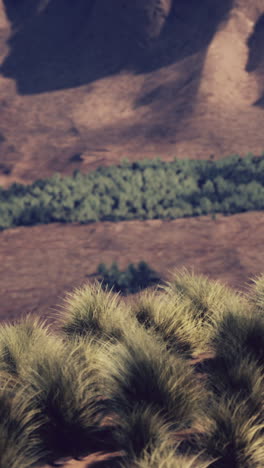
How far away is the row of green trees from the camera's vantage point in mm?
19734

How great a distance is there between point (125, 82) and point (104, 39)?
6778mm

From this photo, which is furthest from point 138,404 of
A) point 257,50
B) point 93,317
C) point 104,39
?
point 104,39

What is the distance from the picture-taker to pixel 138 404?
451cm

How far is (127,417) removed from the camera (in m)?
4.32

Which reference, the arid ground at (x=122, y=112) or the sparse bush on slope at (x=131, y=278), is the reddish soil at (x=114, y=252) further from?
the sparse bush on slope at (x=131, y=278)

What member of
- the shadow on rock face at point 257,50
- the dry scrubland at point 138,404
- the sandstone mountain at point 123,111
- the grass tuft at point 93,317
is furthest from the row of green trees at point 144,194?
the shadow on rock face at point 257,50

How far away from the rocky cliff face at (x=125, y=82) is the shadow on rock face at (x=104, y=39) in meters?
0.10

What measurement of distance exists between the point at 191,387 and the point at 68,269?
10862mm

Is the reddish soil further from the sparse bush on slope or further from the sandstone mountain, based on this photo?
the sparse bush on slope

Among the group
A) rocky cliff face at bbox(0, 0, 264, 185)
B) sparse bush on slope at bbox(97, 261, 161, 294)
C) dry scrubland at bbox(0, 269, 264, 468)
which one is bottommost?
sparse bush on slope at bbox(97, 261, 161, 294)

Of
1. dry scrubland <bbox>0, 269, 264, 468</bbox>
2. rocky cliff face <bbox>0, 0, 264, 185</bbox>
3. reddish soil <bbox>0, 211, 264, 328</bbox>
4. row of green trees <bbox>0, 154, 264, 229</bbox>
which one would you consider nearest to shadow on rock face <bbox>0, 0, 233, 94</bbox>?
rocky cliff face <bbox>0, 0, 264, 185</bbox>

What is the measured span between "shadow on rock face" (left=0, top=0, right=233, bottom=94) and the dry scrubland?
115 feet

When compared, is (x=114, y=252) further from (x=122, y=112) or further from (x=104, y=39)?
(x=104, y=39)

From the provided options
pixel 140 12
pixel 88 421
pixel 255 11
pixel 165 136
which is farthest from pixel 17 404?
pixel 140 12
